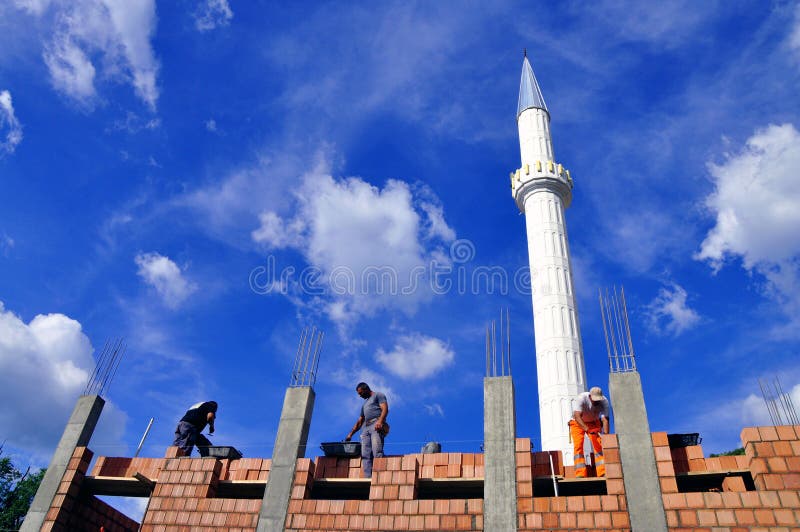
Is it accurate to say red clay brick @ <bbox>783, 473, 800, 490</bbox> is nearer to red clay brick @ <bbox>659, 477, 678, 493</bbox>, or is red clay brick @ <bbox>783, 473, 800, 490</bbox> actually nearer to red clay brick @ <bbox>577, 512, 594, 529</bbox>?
red clay brick @ <bbox>659, 477, 678, 493</bbox>

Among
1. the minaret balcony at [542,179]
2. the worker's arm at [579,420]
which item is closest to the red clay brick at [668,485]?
the worker's arm at [579,420]

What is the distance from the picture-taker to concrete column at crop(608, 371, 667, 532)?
8000 mm

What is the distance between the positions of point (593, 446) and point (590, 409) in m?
0.59

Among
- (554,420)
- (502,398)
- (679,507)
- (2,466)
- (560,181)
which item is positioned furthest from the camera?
(2,466)

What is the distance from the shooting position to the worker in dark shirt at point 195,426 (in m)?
11.2

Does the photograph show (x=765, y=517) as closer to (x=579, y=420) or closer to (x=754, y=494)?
(x=754, y=494)

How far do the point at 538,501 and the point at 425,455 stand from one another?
6.40ft

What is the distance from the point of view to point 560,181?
72.1 feet

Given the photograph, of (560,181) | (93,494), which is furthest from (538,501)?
(560,181)

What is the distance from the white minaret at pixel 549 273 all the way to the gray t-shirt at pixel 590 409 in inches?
243

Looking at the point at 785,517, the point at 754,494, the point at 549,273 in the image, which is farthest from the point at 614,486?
the point at 549,273

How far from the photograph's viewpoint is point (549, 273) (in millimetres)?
19781

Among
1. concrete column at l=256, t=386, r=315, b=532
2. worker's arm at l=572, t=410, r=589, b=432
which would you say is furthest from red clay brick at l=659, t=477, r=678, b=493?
concrete column at l=256, t=386, r=315, b=532

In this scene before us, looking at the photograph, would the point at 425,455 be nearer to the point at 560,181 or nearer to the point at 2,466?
the point at 560,181
